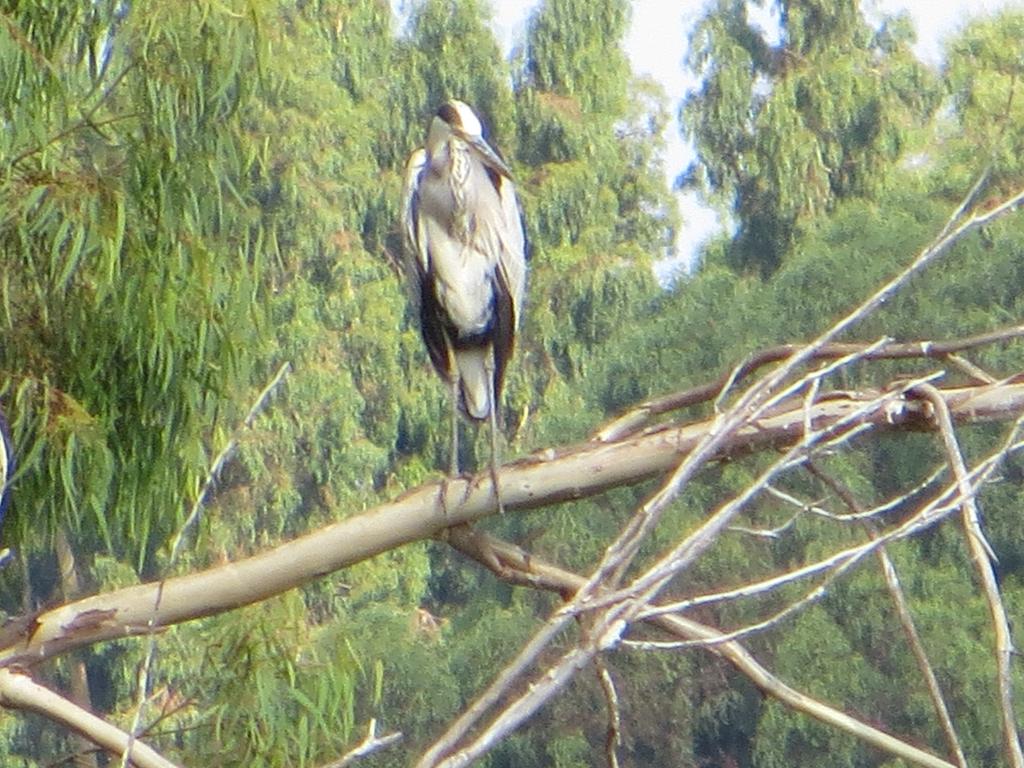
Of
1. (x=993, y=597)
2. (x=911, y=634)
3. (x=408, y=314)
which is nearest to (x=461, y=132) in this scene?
(x=911, y=634)

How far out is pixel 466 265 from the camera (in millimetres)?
3848

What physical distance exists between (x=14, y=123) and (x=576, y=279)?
42.4 ft

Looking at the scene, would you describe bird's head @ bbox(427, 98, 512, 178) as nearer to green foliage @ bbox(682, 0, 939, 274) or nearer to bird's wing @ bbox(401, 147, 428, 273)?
bird's wing @ bbox(401, 147, 428, 273)

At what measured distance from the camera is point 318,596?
13.3m

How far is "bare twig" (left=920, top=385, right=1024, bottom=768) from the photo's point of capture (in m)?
1.59

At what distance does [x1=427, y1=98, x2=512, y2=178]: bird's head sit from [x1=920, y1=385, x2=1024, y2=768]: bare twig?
177 cm

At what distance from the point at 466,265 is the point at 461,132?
30 centimetres

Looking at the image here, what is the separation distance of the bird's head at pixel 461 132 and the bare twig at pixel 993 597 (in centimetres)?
177

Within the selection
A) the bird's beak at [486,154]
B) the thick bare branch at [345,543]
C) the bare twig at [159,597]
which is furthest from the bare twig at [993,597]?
the bird's beak at [486,154]

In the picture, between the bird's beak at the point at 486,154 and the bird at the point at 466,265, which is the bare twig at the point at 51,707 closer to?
the bird at the point at 466,265

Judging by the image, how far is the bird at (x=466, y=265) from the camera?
384 cm

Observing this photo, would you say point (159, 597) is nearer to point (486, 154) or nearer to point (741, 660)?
point (741, 660)

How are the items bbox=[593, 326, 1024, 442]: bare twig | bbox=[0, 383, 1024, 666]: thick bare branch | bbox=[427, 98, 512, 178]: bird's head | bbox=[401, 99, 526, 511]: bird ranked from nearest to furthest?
1. bbox=[593, 326, 1024, 442]: bare twig
2. bbox=[0, 383, 1024, 666]: thick bare branch
3. bbox=[401, 99, 526, 511]: bird
4. bbox=[427, 98, 512, 178]: bird's head

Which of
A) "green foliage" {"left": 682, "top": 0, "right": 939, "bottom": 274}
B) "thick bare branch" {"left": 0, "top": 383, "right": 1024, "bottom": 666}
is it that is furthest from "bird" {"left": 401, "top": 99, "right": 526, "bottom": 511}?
"green foliage" {"left": 682, "top": 0, "right": 939, "bottom": 274}
